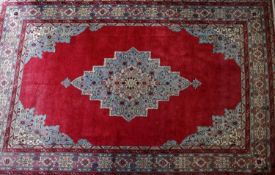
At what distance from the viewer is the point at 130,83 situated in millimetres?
4223

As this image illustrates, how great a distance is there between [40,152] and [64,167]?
0.20m

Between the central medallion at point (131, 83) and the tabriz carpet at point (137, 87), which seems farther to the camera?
the central medallion at point (131, 83)

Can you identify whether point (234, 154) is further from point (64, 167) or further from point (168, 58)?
point (64, 167)

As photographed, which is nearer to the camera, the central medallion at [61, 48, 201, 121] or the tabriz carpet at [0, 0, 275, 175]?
the tabriz carpet at [0, 0, 275, 175]

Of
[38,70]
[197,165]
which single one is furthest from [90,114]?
[197,165]

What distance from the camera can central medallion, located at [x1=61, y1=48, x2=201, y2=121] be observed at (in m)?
4.14

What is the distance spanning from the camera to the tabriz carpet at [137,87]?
397 centimetres

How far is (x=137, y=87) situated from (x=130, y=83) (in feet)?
0.19

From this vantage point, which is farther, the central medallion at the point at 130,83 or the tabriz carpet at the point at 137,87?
the central medallion at the point at 130,83

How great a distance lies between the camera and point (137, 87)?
4.21 metres

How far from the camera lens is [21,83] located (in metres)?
4.26

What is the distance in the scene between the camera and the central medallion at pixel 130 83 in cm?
414

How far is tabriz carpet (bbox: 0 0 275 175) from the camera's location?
3973mm

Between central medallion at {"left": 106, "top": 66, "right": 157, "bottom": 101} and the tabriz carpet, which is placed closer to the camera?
the tabriz carpet
